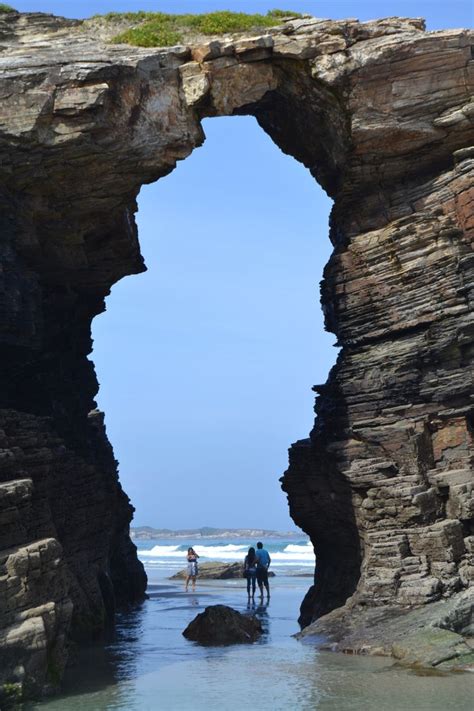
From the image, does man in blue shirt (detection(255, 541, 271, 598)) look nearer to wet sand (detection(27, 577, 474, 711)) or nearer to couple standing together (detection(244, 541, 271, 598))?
couple standing together (detection(244, 541, 271, 598))

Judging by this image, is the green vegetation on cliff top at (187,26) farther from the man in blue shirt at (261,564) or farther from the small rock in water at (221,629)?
the man in blue shirt at (261,564)

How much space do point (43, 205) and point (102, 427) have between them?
17.9 m

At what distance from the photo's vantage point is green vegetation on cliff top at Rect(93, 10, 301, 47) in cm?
2920

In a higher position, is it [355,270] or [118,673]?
[355,270]

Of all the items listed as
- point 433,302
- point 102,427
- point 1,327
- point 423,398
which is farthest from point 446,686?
point 102,427

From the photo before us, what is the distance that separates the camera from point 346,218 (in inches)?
1205

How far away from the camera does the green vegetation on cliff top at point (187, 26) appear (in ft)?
95.8

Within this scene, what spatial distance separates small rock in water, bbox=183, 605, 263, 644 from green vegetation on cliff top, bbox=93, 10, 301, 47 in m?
18.0

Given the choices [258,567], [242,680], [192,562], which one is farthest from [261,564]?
[242,680]

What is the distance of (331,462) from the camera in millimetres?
29797

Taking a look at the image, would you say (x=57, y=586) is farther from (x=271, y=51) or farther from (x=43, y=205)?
(x=271, y=51)

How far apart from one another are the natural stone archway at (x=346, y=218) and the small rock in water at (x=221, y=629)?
10.6ft

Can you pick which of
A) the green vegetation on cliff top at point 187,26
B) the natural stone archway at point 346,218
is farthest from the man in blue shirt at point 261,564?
the green vegetation on cliff top at point 187,26

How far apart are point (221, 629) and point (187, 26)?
63.8ft
